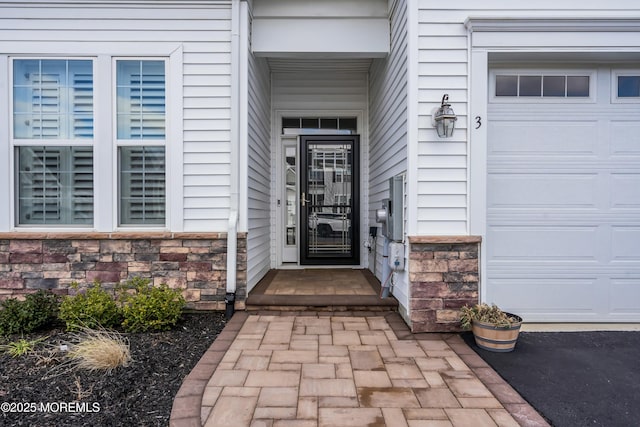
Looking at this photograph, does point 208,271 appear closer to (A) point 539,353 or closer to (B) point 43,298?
(B) point 43,298

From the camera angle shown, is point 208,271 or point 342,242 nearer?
point 208,271

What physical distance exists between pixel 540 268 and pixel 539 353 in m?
0.79

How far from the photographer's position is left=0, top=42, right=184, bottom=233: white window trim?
11.0 feet

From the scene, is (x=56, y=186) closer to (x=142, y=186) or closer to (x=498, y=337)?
(x=142, y=186)

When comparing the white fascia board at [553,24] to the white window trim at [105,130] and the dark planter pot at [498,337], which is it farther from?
the white window trim at [105,130]

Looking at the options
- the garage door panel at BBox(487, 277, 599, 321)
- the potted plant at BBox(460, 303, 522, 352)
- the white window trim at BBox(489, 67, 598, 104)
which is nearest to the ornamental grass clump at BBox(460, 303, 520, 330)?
the potted plant at BBox(460, 303, 522, 352)

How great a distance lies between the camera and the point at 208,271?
11.2ft

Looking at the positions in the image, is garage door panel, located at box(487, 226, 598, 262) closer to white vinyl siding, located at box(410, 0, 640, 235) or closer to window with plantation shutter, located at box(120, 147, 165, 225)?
white vinyl siding, located at box(410, 0, 640, 235)

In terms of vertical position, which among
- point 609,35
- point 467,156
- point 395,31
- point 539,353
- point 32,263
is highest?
point 395,31

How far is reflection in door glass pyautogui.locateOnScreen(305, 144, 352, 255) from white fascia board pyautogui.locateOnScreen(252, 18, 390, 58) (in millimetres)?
1533

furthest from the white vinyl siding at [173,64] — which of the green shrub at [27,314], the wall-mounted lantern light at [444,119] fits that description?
the wall-mounted lantern light at [444,119]

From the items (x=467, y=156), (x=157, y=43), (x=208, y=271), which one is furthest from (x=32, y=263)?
(x=467, y=156)

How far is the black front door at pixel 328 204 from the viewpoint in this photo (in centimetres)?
502

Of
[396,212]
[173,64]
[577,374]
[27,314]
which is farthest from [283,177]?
[577,374]
